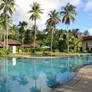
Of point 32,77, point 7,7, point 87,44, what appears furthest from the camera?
point 87,44

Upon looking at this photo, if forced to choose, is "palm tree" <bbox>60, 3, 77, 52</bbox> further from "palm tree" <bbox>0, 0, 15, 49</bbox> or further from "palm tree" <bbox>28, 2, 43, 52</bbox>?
"palm tree" <bbox>0, 0, 15, 49</bbox>

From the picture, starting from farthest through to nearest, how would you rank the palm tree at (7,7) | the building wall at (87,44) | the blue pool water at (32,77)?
the building wall at (87,44) < the palm tree at (7,7) < the blue pool water at (32,77)

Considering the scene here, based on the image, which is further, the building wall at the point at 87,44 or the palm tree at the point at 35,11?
the building wall at the point at 87,44

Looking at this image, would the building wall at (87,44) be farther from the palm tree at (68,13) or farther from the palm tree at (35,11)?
the palm tree at (35,11)

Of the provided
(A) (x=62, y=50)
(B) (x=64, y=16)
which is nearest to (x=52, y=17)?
(B) (x=64, y=16)

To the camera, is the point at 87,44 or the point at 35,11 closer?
the point at 35,11

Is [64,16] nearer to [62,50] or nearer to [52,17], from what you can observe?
[52,17]

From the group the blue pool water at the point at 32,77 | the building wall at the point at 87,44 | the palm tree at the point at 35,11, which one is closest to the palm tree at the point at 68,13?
the palm tree at the point at 35,11

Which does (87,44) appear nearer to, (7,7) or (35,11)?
(35,11)

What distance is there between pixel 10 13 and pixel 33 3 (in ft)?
26.8

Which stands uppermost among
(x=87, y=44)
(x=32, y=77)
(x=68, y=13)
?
(x=68, y=13)

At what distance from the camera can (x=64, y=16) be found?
32.3 metres

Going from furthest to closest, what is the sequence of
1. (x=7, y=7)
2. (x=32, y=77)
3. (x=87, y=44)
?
1. (x=87, y=44)
2. (x=7, y=7)
3. (x=32, y=77)

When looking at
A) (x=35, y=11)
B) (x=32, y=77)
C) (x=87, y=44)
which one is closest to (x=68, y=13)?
(x=35, y=11)
